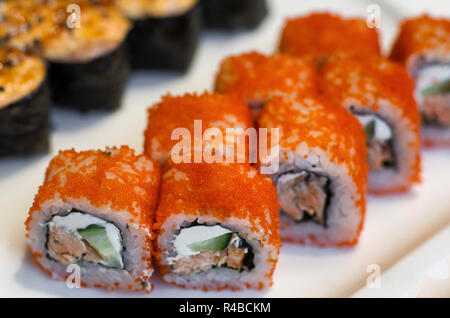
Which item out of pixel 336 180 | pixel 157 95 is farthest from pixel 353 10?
pixel 336 180

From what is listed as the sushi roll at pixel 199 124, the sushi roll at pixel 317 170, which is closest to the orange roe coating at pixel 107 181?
the sushi roll at pixel 199 124

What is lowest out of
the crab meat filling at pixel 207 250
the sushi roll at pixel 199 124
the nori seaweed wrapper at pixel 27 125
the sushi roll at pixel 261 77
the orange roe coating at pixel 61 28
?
the crab meat filling at pixel 207 250

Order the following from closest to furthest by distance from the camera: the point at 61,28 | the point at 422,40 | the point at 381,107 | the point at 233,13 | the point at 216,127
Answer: the point at 216,127, the point at 381,107, the point at 422,40, the point at 61,28, the point at 233,13

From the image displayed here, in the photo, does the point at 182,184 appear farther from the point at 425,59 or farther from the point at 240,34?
the point at 240,34

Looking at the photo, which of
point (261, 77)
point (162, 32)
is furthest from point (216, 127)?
point (162, 32)

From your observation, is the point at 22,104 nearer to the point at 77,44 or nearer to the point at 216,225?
the point at 77,44

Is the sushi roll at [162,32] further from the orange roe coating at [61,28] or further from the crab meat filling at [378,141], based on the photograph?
the crab meat filling at [378,141]

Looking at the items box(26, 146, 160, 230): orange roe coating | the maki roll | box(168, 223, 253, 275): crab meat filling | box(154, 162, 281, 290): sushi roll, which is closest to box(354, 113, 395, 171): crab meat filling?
box(154, 162, 281, 290): sushi roll

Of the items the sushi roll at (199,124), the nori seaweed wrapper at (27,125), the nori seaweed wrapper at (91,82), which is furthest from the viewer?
the nori seaweed wrapper at (91,82)
